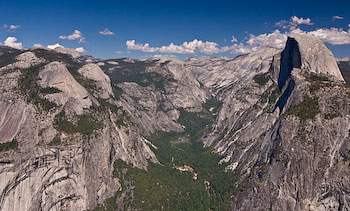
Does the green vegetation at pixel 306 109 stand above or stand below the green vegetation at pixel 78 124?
above

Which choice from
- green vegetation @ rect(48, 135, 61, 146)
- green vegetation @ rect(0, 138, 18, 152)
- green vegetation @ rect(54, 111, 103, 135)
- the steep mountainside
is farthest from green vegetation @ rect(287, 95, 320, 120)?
green vegetation @ rect(0, 138, 18, 152)

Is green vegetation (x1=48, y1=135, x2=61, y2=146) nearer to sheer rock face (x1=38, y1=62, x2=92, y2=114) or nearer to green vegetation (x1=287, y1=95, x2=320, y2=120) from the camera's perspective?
sheer rock face (x1=38, y1=62, x2=92, y2=114)

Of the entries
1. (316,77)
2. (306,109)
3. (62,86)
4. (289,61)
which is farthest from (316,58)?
(62,86)

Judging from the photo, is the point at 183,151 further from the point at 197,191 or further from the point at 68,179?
the point at 68,179

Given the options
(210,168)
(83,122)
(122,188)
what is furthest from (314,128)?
(83,122)

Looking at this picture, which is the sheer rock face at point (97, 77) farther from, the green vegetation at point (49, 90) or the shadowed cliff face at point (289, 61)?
the shadowed cliff face at point (289, 61)

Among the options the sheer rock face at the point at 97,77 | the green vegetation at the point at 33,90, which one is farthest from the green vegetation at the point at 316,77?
the green vegetation at the point at 33,90
